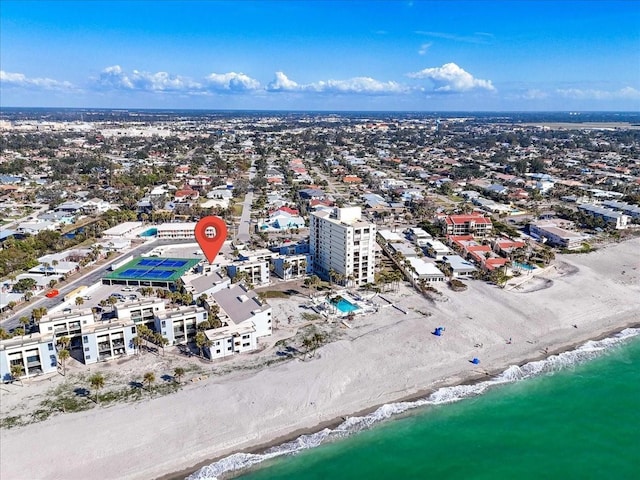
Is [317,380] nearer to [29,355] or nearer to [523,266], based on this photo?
[29,355]

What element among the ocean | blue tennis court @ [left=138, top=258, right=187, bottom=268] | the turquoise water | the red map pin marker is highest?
the red map pin marker

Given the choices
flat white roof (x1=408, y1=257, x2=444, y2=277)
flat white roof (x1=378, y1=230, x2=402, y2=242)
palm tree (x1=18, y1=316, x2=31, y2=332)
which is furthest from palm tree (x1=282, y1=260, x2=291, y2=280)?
palm tree (x1=18, y1=316, x2=31, y2=332)

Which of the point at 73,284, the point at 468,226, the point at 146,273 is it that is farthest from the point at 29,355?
the point at 468,226

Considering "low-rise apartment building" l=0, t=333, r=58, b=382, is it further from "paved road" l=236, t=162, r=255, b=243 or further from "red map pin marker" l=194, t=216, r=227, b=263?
"paved road" l=236, t=162, r=255, b=243

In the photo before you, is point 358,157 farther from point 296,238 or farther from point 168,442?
point 168,442

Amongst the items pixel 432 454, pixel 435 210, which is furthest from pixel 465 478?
pixel 435 210
